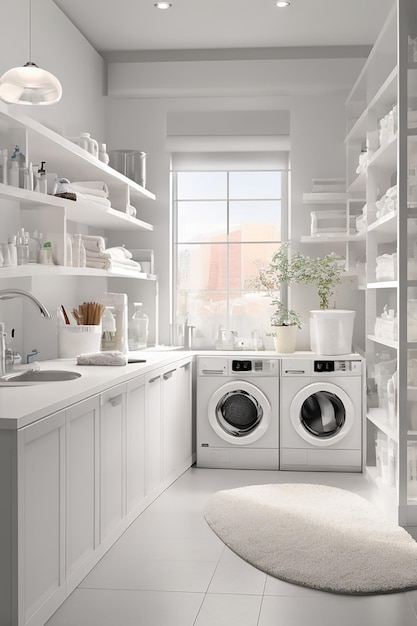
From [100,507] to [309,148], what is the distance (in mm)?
3641

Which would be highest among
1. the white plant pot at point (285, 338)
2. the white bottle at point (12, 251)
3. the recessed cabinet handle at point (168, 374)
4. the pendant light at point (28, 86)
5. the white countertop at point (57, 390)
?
the pendant light at point (28, 86)

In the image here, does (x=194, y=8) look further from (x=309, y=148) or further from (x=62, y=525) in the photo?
(x=62, y=525)

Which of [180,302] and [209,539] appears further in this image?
[180,302]

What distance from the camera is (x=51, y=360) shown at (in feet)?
15.5

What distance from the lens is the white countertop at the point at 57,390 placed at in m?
2.72

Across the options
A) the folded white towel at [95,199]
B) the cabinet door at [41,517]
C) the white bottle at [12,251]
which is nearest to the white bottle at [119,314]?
the folded white towel at [95,199]

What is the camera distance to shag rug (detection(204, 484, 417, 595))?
336cm

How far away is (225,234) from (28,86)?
3.15 metres

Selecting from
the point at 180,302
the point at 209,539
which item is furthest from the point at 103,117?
the point at 209,539

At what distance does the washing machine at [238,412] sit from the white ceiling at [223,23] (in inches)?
92.7

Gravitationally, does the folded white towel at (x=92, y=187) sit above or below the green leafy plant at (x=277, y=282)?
above

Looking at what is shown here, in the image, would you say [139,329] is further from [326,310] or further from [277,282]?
[326,310]

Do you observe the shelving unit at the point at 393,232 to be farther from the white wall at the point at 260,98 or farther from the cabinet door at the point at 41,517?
the cabinet door at the point at 41,517

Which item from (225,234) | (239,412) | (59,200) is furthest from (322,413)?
(59,200)
